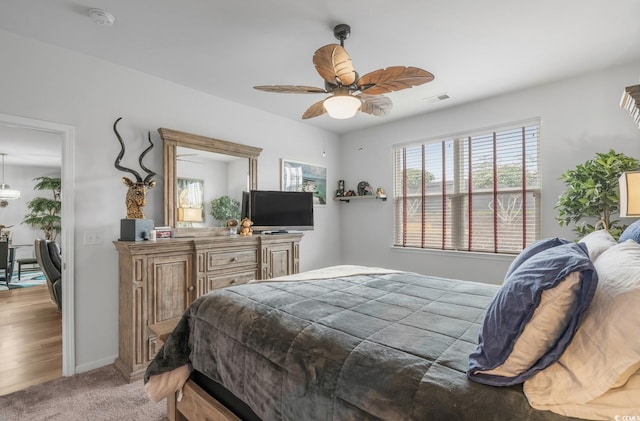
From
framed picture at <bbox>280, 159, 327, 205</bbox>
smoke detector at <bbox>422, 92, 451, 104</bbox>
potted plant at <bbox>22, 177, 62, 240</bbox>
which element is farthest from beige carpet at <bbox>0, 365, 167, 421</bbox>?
potted plant at <bbox>22, 177, 62, 240</bbox>

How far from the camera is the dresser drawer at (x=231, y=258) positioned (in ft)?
9.82

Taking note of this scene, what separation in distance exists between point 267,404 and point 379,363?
0.54 m

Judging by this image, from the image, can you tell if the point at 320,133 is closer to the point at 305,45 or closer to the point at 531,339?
the point at 305,45

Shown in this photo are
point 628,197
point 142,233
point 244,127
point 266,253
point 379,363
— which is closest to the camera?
point 379,363

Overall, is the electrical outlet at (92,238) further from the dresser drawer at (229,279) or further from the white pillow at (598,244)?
the white pillow at (598,244)

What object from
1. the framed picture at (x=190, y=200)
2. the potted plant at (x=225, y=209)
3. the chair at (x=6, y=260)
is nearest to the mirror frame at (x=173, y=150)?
the framed picture at (x=190, y=200)

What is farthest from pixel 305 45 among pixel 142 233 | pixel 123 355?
pixel 123 355

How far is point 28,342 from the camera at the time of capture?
313 cm

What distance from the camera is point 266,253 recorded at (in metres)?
3.48

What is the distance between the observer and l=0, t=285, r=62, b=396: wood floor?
250cm

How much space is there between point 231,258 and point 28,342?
2.20 meters

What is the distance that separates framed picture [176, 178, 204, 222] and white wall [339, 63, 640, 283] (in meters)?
2.47

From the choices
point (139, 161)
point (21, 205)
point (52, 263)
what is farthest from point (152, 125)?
point (21, 205)

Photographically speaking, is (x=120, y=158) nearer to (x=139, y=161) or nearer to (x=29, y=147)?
(x=139, y=161)
